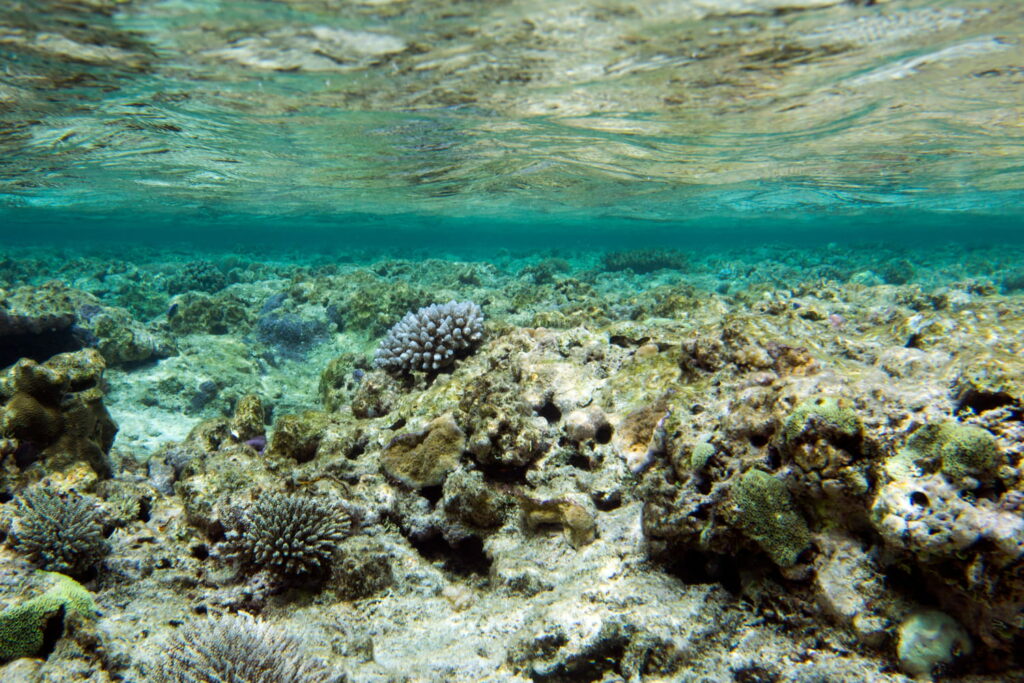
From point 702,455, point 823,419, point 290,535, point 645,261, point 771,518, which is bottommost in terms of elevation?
point 645,261

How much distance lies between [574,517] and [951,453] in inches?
102

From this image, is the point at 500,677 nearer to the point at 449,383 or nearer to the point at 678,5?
the point at 449,383

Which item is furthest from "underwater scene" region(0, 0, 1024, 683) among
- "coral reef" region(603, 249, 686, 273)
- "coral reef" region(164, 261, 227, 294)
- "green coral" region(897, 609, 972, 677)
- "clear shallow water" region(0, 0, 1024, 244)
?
"coral reef" region(603, 249, 686, 273)

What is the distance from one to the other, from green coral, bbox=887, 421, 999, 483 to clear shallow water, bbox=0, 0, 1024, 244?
7.32m

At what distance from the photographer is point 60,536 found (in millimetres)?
4043

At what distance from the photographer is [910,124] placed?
1417 centimetres

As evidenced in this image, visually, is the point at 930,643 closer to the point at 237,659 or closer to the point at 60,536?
the point at 237,659

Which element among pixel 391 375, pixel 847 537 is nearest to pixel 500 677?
pixel 847 537

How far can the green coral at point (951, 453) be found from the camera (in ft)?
8.13

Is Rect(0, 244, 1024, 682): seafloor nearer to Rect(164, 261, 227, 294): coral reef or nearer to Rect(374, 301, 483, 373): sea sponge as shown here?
Rect(374, 301, 483, 373): sea sponge

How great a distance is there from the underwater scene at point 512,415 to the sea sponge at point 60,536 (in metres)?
0.03

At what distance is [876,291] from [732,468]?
12.1 meters

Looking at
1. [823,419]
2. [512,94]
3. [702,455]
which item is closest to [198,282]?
[512,94]

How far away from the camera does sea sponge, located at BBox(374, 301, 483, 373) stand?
7.09 meters
